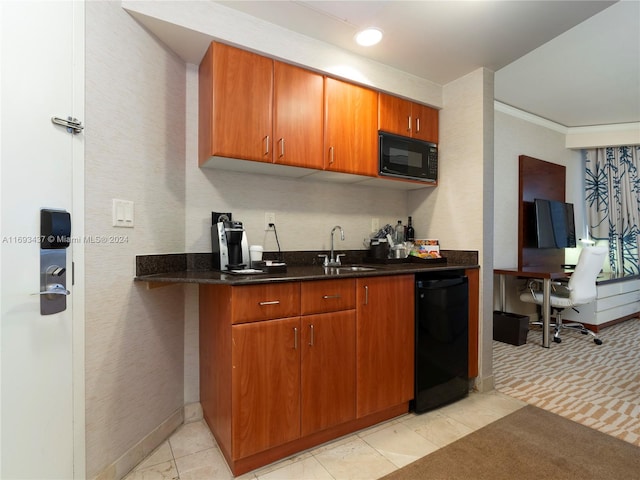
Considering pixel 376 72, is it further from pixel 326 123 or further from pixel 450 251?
pixel 450 251

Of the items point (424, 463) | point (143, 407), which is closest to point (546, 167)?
point (424, 463)

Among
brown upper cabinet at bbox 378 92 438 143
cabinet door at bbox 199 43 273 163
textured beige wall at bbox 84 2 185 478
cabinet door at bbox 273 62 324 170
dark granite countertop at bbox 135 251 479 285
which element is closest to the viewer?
textured beige wall at bbox 84 2 185 478

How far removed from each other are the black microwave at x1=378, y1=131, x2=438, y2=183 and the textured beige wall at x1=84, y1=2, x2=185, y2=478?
4.58 feet

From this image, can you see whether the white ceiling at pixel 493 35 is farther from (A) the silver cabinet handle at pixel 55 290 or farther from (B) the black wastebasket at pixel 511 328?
(B) the black wastebasket at pixel 511 328

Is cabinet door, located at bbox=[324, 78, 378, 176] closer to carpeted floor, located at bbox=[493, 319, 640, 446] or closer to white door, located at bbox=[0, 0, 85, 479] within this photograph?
white door, located at bbox=[0, 0, 85, 479]

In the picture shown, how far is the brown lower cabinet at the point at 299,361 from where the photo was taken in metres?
1.44

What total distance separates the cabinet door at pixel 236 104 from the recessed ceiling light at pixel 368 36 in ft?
1.97

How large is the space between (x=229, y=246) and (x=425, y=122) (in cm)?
187

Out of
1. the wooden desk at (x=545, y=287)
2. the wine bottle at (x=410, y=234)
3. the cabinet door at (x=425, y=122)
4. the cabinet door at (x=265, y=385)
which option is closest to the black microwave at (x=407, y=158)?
the cabinet door at (x=425, y=122)

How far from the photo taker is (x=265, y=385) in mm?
1480

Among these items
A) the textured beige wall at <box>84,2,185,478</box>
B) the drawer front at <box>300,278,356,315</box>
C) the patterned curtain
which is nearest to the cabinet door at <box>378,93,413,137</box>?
the drawer front at <box>300,278,356,315</box>

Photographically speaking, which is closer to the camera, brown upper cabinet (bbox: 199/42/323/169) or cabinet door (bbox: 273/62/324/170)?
brown upper cabinet (bbox: 199/42/323/169)

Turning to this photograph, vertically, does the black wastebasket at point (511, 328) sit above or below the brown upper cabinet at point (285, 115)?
below

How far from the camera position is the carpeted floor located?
1.98m
